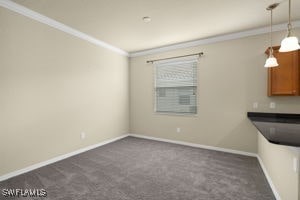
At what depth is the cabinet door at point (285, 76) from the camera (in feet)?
8.86

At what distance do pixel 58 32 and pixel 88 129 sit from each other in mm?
2166

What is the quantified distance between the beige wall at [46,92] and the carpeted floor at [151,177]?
441mm

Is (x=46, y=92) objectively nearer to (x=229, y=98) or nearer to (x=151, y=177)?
(x=151, y=177)

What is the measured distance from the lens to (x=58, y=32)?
3086 mm

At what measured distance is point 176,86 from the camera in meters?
4.35

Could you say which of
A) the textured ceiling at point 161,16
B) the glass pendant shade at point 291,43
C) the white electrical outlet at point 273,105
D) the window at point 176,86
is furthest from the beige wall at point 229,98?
the glass pendant shade at point 291,43

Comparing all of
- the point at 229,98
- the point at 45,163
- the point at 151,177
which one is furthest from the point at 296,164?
the point at 45,163

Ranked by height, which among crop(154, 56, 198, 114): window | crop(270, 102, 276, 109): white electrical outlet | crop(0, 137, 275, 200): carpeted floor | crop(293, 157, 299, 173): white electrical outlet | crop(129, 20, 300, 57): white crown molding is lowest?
crop(0, 137, 275, 200): carpeted floor

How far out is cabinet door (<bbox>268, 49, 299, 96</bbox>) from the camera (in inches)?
106

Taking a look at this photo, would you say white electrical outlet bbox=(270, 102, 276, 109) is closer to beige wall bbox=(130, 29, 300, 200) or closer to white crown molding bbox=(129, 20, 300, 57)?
beige wall bbox=(130, 29, 300, 200)

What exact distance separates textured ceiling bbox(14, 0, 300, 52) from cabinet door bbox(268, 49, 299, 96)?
745mm

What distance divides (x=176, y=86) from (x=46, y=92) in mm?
3028

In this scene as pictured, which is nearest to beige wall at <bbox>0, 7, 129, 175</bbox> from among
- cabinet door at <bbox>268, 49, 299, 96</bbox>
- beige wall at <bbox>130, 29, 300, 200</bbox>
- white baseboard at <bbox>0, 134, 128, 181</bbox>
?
white baseboard at <bbox>0, 134, 128, 181</bbox>

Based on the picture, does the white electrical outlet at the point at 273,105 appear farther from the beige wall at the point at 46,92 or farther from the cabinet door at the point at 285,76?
the beige wall at the point at 46,92
